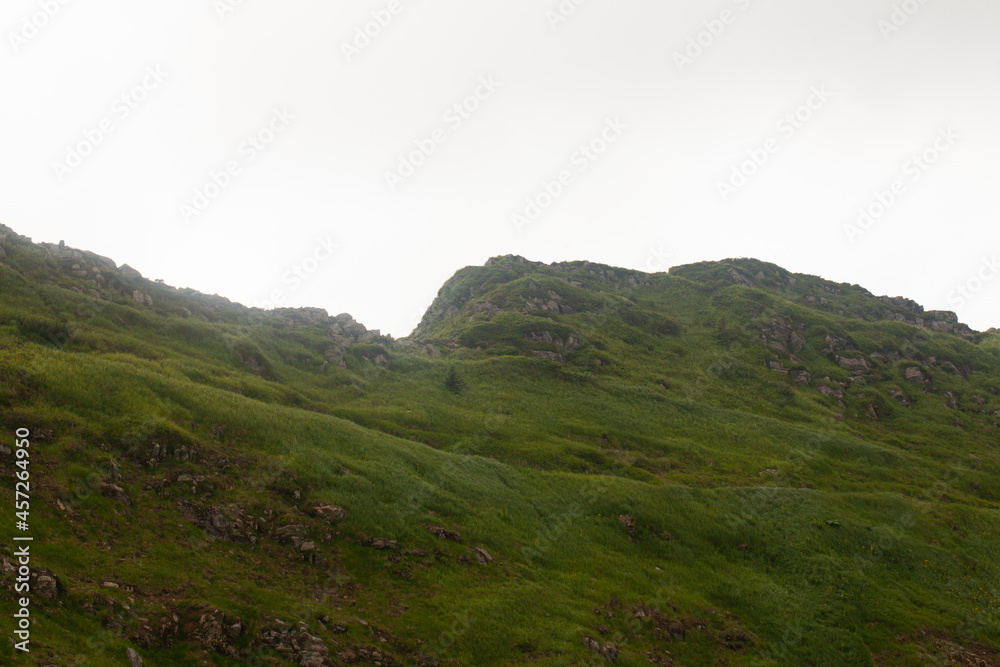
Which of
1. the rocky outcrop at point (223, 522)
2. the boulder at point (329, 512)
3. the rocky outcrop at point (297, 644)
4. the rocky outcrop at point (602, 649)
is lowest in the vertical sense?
the rocky outcrop at point (297, 644)

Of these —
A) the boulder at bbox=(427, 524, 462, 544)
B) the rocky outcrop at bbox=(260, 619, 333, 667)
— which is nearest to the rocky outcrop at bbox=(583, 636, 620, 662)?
the boulder at bbox=(427, 524, 462, 544)

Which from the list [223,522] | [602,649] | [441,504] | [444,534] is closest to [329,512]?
[223,522]

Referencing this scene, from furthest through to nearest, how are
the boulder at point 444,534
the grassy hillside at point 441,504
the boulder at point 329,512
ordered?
the boulder at point 444,534, the boulder at point 329,512, the grassy hillside at point 441,504

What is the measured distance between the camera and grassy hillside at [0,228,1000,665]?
2405 centimetres

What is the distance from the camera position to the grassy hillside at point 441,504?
947 inches

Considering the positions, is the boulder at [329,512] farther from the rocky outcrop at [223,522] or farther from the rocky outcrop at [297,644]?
the rocky outcrop at [297,644]

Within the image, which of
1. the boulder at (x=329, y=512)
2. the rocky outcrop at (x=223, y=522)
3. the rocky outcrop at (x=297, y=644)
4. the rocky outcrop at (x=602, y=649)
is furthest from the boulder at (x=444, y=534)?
the rocky outcrop at (x=297, y=644)

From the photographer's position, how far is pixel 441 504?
40344 millimetres

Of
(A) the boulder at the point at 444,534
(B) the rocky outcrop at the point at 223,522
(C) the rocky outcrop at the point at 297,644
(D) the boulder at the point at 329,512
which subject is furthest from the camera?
(A) the boulder at the point at 444,534

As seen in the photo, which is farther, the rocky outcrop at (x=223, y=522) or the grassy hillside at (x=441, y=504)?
the rocky outcrop at (x=223, y=522)

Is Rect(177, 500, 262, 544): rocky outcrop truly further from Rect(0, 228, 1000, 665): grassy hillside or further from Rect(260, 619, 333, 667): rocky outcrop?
Rect(260, 619, 333, 667): rocky outcrop

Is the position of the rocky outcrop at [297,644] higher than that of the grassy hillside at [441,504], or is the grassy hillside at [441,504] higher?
the grassy hillside at [441,504]

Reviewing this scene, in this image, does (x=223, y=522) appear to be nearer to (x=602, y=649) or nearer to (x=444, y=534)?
(x=444, y=534)

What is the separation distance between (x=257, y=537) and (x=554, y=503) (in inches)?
1078
